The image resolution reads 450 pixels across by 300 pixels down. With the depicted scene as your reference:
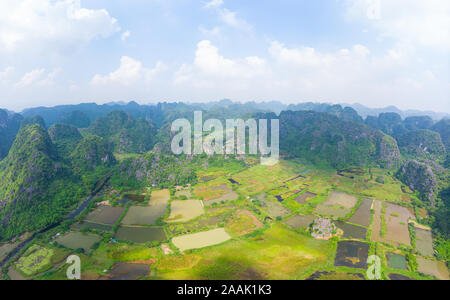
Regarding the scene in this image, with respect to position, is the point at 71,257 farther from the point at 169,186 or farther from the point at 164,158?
the point at 164,158

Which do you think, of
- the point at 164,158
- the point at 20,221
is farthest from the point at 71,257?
the point at 164,158

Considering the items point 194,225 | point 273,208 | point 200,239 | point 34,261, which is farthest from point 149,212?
point 273,208

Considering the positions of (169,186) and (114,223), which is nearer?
(114,223)

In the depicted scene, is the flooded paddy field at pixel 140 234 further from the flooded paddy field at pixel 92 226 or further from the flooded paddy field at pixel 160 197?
the flooded paddy field at pixel 160 197

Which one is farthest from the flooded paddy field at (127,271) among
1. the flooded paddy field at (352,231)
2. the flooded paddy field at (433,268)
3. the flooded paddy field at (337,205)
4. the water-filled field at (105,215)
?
the flooded paddy field at (433,268)

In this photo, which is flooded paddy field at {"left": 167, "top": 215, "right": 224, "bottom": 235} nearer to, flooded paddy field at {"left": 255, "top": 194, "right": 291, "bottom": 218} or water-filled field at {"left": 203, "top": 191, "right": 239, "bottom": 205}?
water-filled field at {"left": 203, "top": 191, "right": 239, "bottom": 205}

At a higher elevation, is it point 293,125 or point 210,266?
point 293,125

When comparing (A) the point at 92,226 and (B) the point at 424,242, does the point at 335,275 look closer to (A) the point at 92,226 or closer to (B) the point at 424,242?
(B) the point at 424,242
